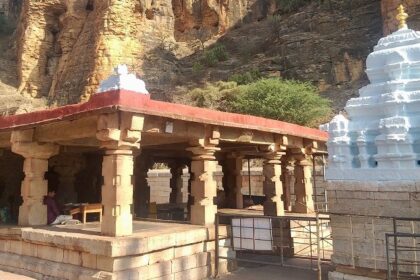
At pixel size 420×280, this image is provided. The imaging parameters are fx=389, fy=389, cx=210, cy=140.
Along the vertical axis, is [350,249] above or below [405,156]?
below

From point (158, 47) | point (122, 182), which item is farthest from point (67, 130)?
point (158, 47)

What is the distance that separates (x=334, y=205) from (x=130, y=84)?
3640 mm

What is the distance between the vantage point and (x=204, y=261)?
274 inches

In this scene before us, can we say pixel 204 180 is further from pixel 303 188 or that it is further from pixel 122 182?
pixel 303 188

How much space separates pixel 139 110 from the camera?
586 cm

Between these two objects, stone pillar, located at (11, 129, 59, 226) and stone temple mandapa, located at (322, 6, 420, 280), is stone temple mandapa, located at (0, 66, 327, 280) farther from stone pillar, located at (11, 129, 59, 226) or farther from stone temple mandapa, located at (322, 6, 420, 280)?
stone temple mandapa, located at (322, 6, 420, 280)

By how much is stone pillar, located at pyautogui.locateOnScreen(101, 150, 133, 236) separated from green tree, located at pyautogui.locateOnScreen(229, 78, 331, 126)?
17940 mm

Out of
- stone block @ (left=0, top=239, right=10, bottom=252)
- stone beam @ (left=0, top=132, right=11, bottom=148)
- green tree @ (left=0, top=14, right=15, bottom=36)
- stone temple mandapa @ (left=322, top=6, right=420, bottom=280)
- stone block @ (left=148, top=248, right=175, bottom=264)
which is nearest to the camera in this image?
stone temple mandapa @ (left=322, top=6, right=420, bottom=280)

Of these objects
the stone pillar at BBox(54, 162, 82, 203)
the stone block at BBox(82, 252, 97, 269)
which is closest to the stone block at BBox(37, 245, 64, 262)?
the stone block at BBox(82, 252, 97, 269)

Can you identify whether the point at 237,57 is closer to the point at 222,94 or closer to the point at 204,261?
the point at 222,94

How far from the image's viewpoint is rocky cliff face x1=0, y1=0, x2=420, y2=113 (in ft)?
94.6

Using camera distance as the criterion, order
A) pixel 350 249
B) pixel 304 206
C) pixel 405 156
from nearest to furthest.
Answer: pixel 405 156, pixel 350 249, pixel 304 206

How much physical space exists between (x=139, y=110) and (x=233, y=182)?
7275 millimetres

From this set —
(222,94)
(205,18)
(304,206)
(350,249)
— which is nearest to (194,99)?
(222,94)
